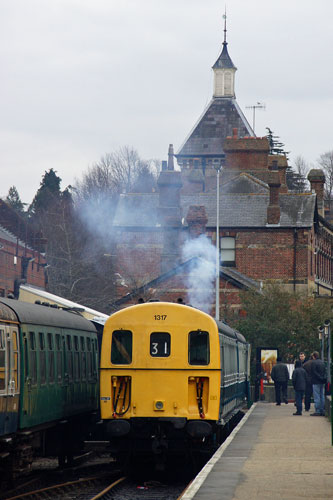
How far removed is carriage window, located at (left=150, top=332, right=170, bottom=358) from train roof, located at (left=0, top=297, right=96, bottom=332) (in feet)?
5.77

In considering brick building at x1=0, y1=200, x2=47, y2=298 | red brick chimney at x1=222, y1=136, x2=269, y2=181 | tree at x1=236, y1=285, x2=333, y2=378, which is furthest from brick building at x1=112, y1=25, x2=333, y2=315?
tree at x1=236, y1=285, x2=333, y2=378

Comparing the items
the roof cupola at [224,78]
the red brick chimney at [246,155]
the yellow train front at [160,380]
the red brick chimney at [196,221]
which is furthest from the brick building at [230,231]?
the yellow train front at [160,380]

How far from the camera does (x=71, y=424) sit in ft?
68.0

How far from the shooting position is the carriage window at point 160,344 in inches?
711

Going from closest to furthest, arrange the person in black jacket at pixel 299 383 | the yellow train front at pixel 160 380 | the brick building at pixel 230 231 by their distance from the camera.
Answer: the yellow train front at pixel 160 380 → the person in black jacket at pixel 299 383 → the brick building at pixel 230 231

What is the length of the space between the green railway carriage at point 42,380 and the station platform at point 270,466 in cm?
279

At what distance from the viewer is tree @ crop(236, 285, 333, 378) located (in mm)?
42812

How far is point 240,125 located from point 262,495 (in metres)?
88.8

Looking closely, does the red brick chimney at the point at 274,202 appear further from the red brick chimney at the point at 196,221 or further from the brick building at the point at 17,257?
the brick building at the point at 17,257

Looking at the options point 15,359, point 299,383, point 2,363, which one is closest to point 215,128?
point 299,383

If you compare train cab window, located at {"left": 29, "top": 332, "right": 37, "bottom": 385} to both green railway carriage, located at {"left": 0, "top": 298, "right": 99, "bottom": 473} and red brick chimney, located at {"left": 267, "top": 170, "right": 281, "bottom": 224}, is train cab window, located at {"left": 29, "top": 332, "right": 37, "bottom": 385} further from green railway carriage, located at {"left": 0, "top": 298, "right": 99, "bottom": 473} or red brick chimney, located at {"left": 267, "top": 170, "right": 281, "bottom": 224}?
red brick chimney, located at {"left": 267, "top": 170, "right": 281, "bottom": 224}

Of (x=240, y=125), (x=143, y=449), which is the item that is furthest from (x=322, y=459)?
(x=240, y=125)

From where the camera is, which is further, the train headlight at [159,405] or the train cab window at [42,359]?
the train headlight at [159,405]

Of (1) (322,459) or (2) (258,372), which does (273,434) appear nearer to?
(1) (322,459)
